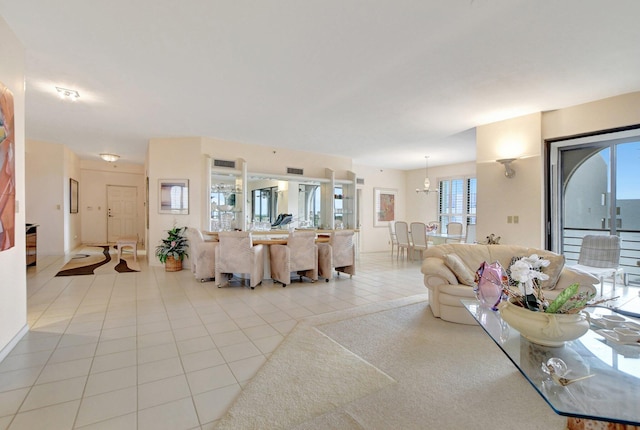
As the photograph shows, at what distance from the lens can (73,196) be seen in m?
8.76

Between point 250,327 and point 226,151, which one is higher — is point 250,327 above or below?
below

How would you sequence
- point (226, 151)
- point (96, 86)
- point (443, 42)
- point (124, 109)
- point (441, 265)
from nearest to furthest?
point (443, 42) → point (441, 265) → point (96, 86) → point (124, 109) → point (226, 151)

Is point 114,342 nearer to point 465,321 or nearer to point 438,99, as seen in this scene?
point 465,321

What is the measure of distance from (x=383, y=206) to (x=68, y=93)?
8477 millimetres

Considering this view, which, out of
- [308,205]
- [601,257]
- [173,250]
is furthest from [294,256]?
[601,257]

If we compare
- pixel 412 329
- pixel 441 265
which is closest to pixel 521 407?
pixel 412 329

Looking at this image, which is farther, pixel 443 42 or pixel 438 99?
pixel 438 99

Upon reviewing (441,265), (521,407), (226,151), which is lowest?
(521,407)

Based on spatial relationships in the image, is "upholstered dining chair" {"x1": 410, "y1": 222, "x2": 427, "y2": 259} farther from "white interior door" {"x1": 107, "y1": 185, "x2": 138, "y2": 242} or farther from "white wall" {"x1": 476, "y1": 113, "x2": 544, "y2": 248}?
"white interior door" {"x1": 107, "y1": 185, "x2": 138, "y2": 242}

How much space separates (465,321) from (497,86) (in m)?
2.84

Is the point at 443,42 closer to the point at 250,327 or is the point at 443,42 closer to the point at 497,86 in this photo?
the point at 497,86

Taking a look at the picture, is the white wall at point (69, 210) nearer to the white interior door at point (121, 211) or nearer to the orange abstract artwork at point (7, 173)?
the white interior door at point (121, 211)

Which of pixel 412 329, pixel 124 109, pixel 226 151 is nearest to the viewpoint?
pixel 412 329

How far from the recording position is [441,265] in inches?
141
